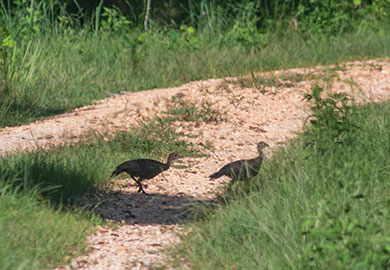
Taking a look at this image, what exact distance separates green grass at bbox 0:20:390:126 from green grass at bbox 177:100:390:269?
561cm

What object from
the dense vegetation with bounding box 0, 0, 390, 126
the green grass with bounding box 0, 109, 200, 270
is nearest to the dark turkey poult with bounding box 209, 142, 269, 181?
the green grass with bounding box 0, 109, 200, 270

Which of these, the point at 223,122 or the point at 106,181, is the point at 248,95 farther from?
the point at 106,181

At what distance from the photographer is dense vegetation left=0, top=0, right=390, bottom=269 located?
14.0 ft

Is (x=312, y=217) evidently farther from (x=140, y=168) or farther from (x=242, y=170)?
(x=140, y=168)

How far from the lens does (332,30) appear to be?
15117mm

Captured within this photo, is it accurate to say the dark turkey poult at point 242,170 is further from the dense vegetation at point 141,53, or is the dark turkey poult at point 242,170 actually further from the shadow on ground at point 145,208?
the dense vegetation at point 141,53

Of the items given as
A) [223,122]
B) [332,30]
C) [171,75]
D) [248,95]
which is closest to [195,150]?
→ [223,122]

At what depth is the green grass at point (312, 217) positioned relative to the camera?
12.7 ft

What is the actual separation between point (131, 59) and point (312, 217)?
9039mm

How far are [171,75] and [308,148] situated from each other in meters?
7.04

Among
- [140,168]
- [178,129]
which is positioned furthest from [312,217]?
[178,129]

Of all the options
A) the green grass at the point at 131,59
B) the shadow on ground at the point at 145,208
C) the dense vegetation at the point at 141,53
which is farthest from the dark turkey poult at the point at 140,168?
the green grass at the point at 131,59

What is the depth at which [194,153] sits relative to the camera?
803cm

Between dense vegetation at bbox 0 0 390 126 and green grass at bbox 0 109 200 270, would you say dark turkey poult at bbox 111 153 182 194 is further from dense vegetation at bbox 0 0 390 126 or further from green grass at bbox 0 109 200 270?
dense vegetation at bbox 0 0 390 126
